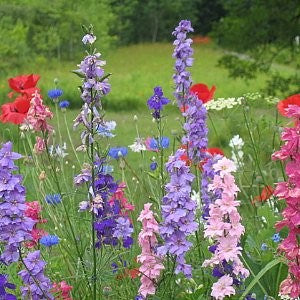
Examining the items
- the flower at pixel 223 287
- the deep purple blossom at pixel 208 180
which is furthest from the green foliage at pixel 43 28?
the flower at pixel 223 287

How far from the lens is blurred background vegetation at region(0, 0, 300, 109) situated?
46.6 ft

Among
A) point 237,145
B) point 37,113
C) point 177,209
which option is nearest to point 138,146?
point 37,113

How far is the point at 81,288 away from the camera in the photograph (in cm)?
299

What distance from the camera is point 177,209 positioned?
7.11 ft

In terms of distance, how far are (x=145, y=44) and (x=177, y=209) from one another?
37522 mm

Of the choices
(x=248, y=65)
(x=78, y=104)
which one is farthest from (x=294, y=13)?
(x=78, y=104)

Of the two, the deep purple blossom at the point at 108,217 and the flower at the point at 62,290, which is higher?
the deep purple blossom at the point at 108,217

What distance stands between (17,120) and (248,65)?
1146 cm

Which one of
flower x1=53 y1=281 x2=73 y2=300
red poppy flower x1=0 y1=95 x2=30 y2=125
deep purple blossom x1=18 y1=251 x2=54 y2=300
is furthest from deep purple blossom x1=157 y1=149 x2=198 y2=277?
red poppy flower x1=0 y1=95 x2=30 y2=125

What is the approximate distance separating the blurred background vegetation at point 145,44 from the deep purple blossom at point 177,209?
1928 mm

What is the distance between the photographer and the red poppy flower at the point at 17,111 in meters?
3.43

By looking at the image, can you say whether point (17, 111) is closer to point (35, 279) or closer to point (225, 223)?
point (35, 279)

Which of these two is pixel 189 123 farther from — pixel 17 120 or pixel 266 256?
pixel 17 120

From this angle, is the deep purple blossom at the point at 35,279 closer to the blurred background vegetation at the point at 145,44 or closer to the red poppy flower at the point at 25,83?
the red poppy flower at the point at 25,83
